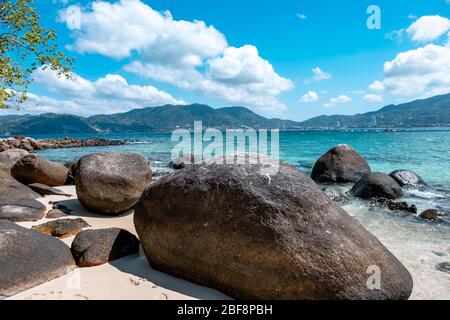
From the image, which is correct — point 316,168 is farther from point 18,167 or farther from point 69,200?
point 18,167

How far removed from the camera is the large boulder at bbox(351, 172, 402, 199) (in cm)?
1213

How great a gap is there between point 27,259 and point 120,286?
146 centimetres

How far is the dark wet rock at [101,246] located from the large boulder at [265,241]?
948 mm

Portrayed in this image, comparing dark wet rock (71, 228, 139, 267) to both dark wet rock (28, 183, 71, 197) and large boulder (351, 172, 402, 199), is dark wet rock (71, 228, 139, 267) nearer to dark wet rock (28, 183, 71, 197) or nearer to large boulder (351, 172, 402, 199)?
dark wet rock (28, 183, 71, 197)

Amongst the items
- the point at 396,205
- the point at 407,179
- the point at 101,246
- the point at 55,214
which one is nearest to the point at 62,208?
the point at 55,214

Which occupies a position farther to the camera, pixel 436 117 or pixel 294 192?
pixel 436 117

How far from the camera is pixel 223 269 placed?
14.0 ft

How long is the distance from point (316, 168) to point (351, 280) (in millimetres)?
13581

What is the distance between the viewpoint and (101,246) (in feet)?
17.4

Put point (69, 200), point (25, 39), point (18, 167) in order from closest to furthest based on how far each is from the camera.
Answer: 1. point (69, 200)
2. point (25, 39)
3. point (18, 167)

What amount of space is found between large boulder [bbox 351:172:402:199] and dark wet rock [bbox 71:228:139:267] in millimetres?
9767

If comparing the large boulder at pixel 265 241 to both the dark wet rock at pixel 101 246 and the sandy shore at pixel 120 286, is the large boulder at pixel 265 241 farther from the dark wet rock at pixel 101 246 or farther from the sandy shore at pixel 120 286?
the dark wet rock at pixel 101 246

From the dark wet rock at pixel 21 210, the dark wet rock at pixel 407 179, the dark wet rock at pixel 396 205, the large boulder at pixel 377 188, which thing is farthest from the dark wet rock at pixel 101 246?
the dark wet rock at pixel 407 179

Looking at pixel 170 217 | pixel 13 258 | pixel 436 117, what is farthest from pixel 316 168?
pixel 436 117
